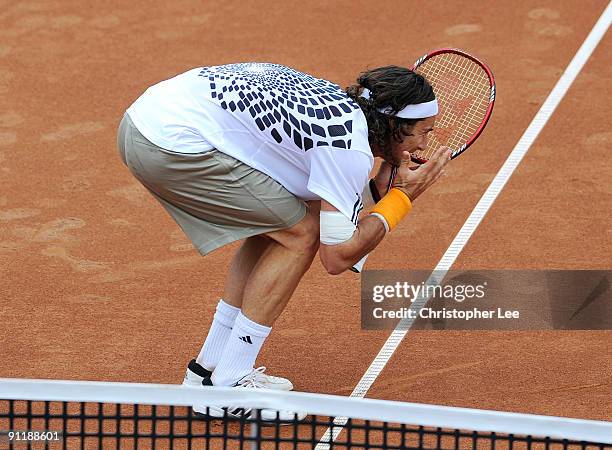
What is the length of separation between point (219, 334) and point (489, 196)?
8.21ft

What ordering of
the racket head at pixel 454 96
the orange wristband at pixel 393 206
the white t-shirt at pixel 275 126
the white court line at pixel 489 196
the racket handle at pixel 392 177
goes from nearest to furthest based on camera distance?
1. the white t-shirt at pixel 275 126
2. the orange wristband at pixel 393 206
3. the racket handle at pixel 392 177
4. the white court line at pixel 489 196
5. the racket head at pixel 454 96

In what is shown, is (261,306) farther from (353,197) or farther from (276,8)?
(276,8)

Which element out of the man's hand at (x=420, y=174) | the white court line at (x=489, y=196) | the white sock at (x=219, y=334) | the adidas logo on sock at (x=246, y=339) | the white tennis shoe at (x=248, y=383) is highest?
the man's hand at (x=420, y=174)

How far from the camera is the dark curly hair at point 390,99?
4625mm

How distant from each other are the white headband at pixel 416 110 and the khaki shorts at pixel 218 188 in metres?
0.48

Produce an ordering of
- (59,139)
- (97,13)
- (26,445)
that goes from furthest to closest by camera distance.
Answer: (97,13)
(59,139)
(26,445)

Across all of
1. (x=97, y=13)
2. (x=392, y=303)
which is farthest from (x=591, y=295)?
(x=97, y=13)

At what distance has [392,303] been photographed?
586 cm

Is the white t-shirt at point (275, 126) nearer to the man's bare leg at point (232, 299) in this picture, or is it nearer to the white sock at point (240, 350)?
the man's bare leg at point (232, 299)

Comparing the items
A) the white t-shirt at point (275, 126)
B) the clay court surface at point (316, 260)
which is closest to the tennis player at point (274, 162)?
the white t-shirt at point (275, 126)

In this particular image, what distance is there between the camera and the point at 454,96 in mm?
5504

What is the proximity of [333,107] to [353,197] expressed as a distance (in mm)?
344

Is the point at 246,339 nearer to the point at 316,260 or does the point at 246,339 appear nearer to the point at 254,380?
the point at 254,380

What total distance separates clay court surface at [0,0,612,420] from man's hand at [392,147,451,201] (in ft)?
2.93
